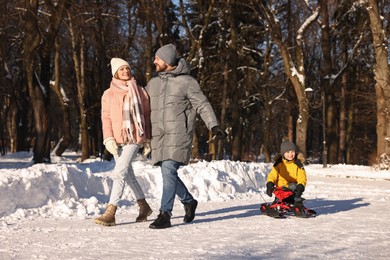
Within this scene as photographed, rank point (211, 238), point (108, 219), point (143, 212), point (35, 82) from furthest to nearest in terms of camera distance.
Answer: point (35, 82) → point (143, 212) → point (108, 219) → point (211, 238)

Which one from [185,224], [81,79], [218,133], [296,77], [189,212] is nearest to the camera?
[218,133]

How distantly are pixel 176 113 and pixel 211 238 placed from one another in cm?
161

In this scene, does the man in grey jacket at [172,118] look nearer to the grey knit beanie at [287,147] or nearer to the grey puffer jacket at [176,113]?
the grey puffer jacket at [176,113]

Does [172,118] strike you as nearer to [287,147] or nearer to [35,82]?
[287,147]

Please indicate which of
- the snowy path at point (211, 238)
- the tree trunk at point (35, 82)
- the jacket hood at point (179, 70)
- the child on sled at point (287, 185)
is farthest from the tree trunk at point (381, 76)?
the jacket hood at point (179, 70)

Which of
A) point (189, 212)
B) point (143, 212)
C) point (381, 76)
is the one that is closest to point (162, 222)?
point (189, 212)

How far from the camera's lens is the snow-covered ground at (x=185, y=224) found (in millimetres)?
4871

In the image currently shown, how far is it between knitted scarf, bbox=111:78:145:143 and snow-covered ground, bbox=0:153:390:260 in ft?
3.27

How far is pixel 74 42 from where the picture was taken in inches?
1117

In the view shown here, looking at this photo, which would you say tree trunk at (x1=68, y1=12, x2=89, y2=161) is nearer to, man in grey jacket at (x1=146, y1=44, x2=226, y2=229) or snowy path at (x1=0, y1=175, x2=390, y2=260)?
snowy path at (x1=0, y1=175, x2=390, y2=260)

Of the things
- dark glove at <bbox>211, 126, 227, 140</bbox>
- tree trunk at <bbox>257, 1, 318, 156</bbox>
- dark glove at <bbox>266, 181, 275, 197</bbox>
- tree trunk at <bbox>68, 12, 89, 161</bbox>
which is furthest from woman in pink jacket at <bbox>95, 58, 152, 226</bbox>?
tree trunk at <bbox>68, 12, 89, 161</bbox>

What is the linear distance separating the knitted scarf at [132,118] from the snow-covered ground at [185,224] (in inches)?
39.2

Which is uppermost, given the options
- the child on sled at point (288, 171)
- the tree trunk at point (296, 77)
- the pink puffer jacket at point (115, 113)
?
the tree trunk at point (296, 77)

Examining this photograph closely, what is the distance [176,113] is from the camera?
6.59m
